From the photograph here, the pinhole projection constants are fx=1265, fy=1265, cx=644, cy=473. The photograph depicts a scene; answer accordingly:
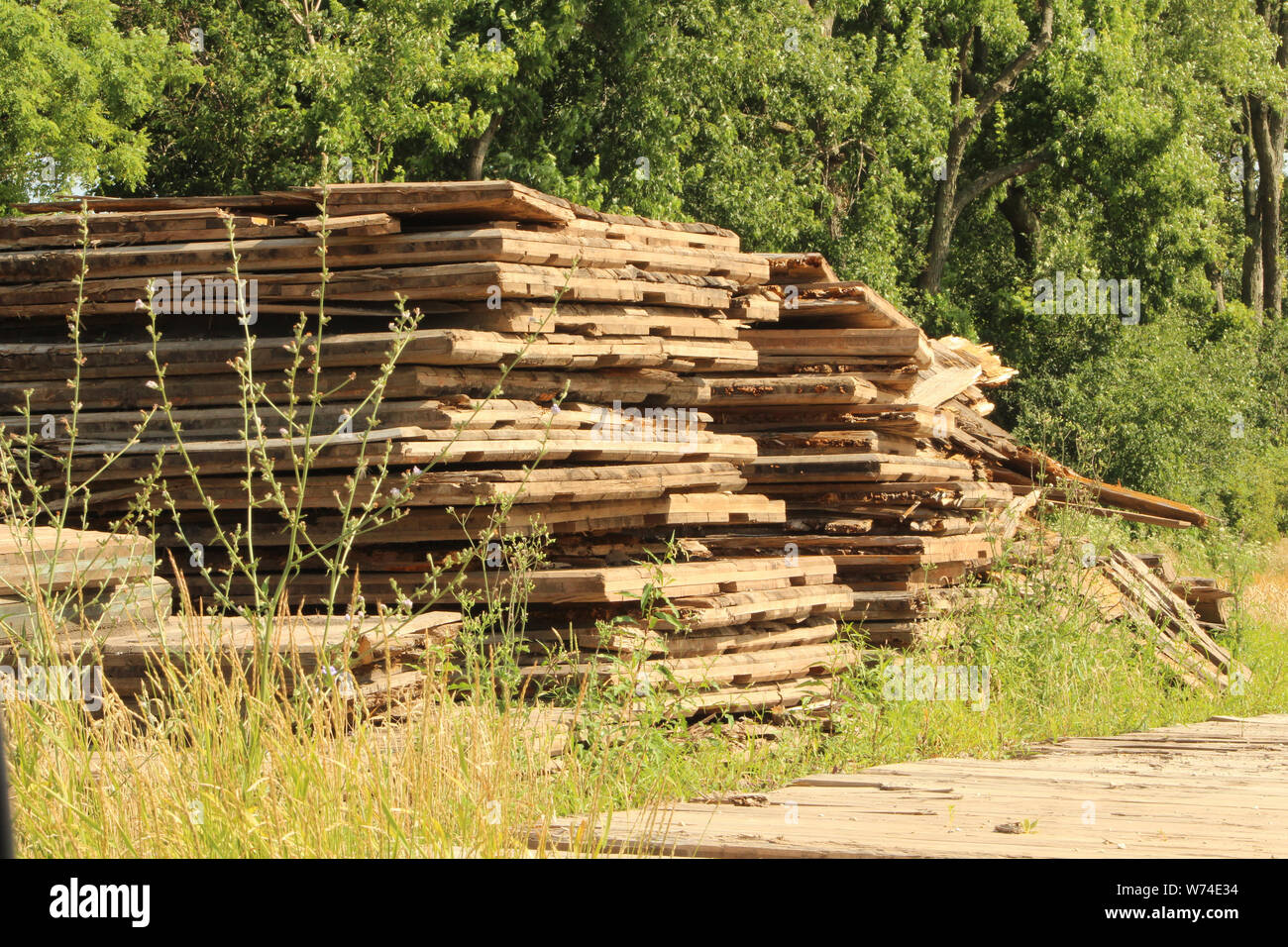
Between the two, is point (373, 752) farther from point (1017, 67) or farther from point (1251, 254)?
Result: point (1251, 254)

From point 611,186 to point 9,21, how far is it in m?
8.33

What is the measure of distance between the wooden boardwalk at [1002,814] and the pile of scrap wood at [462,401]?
4.60 feet

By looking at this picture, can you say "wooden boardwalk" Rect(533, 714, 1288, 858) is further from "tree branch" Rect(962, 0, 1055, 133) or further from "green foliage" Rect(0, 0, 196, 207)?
"tree branch" Rect(962, 0, 1055, 133)

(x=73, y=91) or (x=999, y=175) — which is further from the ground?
(x=999, y=175)

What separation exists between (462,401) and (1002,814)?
12.0 ft

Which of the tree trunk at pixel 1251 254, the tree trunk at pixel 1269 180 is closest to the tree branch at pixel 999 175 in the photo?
the tree trunk at pixel 1269 180

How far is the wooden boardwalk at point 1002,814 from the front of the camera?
3.56 metres

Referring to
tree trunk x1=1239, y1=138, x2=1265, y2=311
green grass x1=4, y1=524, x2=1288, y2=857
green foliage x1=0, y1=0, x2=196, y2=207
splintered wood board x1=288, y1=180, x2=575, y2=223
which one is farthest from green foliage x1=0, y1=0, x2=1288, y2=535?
green grass x1=4, y1=524, x2=1288, y2=857

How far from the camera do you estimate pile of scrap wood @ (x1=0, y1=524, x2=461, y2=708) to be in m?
3.81

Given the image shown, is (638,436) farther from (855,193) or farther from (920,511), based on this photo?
(855,193)

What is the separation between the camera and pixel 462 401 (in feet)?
22.1

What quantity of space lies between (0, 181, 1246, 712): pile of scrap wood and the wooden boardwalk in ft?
4.60

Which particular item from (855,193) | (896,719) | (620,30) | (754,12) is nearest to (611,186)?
(620,30)

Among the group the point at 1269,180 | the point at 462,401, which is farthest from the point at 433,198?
the point at 1269,180
